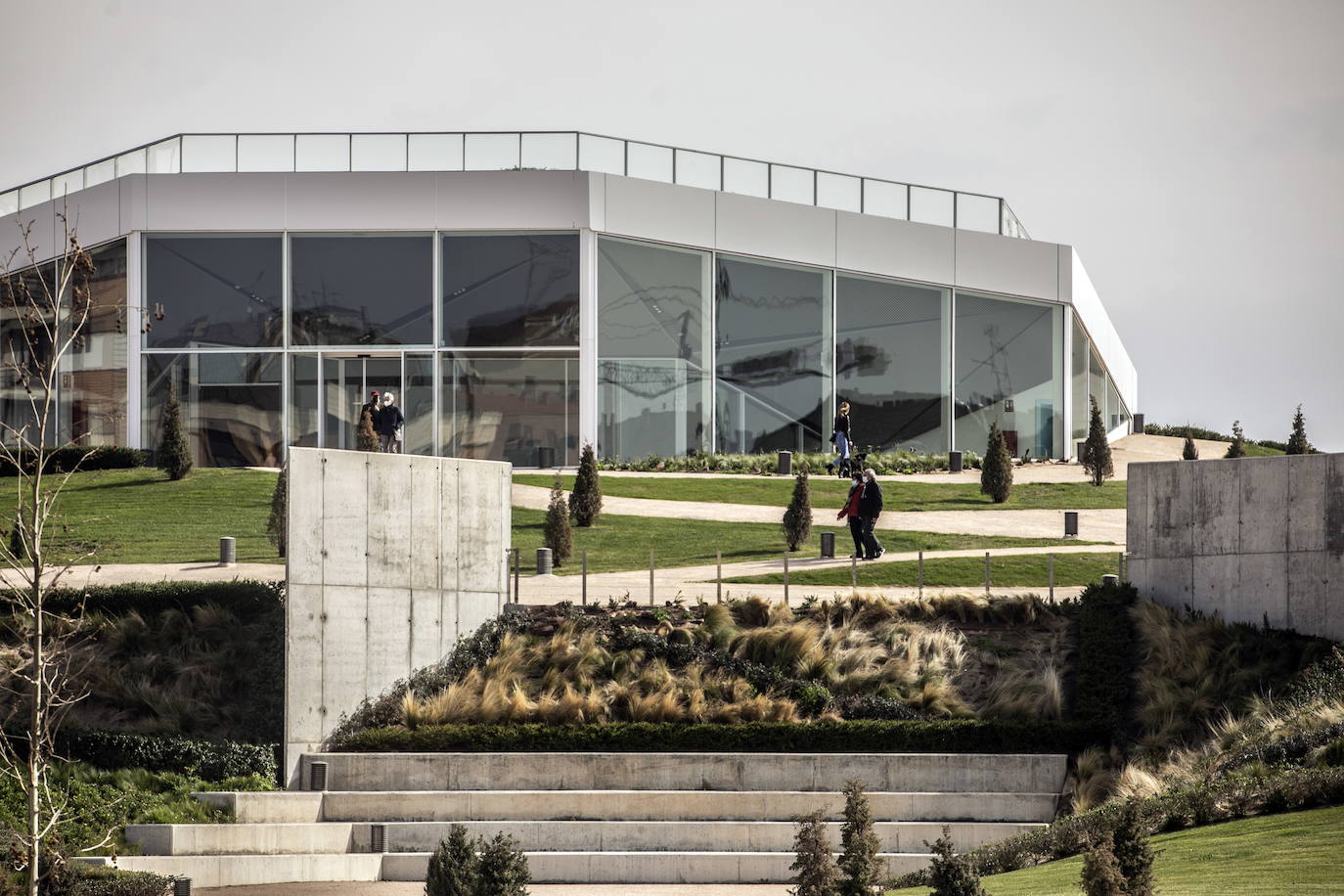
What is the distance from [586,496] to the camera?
30.0 m

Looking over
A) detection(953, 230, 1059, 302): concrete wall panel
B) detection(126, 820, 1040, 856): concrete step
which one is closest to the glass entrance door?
detection(953, 230, 1059, 302): concrete wall panel

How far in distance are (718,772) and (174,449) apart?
1934 cm

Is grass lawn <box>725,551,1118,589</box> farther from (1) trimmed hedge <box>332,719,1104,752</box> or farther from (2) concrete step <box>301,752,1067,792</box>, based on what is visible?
(2) concrete step <box>301,752,1067,792</box>

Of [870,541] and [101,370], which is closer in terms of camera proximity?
[870,541]

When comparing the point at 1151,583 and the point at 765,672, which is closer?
the point at 765,672

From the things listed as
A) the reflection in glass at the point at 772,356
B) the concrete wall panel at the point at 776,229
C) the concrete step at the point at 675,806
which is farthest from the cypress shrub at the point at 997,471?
the concrete step at the point at 675,806

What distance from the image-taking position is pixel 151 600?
20.8m

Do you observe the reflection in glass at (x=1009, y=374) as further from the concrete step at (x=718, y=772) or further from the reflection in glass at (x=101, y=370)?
the concrete step at (x=718, y=772)

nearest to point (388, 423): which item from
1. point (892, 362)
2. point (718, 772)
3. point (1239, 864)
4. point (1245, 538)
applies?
point (718, 772)

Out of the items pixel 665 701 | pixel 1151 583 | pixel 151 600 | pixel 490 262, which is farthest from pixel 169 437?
pixel 1151 583

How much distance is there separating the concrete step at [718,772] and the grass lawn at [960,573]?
5.81 m

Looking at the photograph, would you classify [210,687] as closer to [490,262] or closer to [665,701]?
[665,701]

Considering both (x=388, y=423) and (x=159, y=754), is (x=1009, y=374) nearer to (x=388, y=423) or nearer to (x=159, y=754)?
(x=388, y=423)

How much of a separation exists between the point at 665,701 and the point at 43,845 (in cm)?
727
